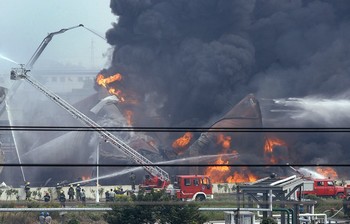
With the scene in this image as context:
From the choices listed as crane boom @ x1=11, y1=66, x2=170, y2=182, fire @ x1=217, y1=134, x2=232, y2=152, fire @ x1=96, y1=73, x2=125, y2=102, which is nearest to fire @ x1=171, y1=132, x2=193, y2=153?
fire @ x1=217, y1=134, x2=232, y2=152

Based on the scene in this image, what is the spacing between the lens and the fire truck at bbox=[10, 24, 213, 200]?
40000 mm

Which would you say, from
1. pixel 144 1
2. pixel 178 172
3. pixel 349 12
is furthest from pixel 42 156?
pixel 349 12

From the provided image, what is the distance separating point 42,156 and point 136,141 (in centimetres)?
761

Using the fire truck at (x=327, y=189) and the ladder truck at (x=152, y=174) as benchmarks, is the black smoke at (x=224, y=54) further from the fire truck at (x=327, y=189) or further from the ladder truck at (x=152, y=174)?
the fire truck at (x=327, y=189)

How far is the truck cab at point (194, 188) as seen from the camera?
1566 inches

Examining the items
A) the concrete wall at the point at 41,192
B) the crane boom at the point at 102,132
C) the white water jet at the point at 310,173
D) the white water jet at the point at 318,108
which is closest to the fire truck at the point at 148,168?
the crane boom at the point at 102,132

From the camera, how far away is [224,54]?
6281cm

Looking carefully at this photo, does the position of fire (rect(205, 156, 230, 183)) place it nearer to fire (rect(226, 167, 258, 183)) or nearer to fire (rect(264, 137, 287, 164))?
fire (rect(226, 167, 258, 183))

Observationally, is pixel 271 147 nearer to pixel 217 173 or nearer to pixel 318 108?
pixel 217 173

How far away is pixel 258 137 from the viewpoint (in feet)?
185

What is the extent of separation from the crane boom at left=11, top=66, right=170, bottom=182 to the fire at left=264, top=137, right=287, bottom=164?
349 inches

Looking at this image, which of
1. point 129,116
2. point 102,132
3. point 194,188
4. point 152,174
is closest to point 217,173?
point 152,174

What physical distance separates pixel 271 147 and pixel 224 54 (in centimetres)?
1009

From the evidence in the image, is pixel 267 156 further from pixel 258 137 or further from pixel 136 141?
pixel 136 141
